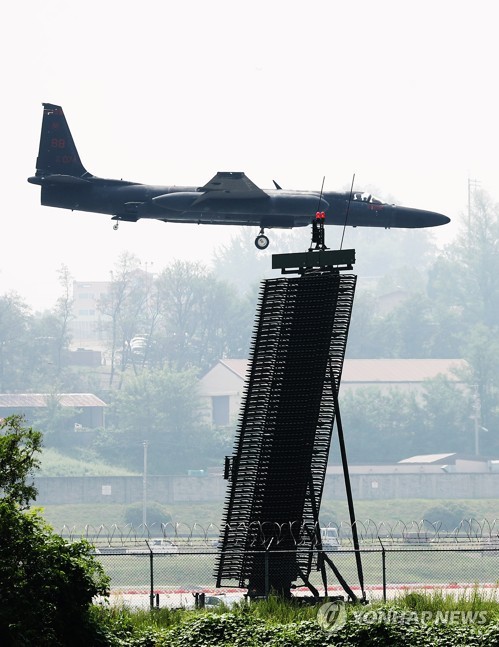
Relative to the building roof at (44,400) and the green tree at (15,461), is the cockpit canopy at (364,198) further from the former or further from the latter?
the building roof at (44,400)

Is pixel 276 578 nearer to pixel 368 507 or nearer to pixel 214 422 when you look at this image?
pixel 368 507

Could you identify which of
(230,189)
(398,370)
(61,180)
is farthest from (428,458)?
(61,180)

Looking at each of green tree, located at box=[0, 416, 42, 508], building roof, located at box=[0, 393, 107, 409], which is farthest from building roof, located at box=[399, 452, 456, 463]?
green tree, located at box=[0, 416, 42, 508]

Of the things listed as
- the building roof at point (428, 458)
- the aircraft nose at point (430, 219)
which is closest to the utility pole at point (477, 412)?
the building roof at point (428, 458)

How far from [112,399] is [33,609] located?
561ft

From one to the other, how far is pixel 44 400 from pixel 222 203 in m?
114

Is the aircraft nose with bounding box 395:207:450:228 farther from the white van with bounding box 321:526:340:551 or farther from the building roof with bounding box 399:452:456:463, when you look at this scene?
the building roof with bounding box 399:452:456:463

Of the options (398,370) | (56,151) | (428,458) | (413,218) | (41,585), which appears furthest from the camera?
(398,370)

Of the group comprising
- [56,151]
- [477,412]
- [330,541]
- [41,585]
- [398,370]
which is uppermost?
[56,151]

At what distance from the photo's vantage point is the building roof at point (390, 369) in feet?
599
